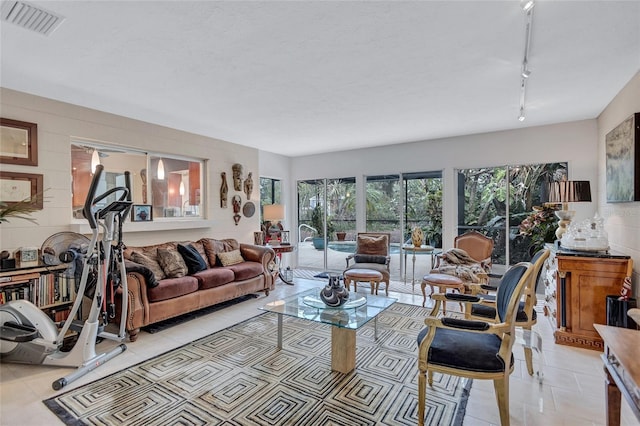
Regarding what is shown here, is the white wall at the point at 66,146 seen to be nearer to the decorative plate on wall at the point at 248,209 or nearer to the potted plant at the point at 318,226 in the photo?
the decorative plate on wall at the point at 248,209

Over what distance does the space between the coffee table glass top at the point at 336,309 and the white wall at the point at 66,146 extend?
2.51 metres

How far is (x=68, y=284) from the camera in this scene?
130 inches

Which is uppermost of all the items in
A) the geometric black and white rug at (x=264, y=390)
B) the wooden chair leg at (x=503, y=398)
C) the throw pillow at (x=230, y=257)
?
the throw pillow at (x=230, y=257)

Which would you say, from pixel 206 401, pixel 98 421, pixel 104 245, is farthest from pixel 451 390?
pixel 104 245

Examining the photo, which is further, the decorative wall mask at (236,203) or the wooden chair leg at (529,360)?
the decorative wall mask at (236,203)

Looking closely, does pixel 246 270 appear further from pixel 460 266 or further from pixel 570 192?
pixel 570 192

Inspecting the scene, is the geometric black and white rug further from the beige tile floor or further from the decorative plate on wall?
the decorative plate on wall

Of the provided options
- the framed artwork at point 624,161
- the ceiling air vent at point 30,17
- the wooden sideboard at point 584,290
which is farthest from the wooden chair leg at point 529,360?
the ceiling air vent at point 30,17

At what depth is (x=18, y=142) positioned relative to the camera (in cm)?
325

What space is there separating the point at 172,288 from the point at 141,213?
1.36 meters

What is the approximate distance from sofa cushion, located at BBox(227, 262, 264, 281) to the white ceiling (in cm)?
217

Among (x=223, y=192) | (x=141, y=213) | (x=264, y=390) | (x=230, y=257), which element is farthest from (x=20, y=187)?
(x=264, y=390)

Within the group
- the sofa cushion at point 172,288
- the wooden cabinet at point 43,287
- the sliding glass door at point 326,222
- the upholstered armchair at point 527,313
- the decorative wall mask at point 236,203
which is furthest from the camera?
the sliding glass door at point 326,222

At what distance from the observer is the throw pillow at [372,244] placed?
18.0 ft
